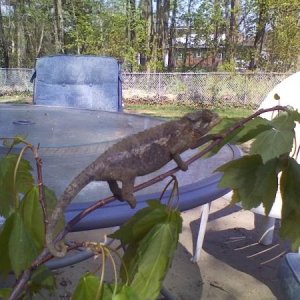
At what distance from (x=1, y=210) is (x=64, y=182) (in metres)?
0.75

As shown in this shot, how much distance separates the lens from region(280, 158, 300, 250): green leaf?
644 millimetres

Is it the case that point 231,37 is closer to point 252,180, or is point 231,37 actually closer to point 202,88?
point 202,88

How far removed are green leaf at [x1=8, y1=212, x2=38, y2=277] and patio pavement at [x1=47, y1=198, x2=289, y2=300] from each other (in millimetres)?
2088

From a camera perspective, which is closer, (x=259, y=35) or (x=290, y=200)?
(x=290, y=200)

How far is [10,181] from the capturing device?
0.68m

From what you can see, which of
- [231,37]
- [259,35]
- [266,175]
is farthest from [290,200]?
[231,37]

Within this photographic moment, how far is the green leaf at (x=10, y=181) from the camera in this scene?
26.4 inches

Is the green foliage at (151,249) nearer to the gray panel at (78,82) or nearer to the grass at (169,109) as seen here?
the gray panel at (78,82)

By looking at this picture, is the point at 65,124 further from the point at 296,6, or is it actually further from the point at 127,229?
the point at 296,6

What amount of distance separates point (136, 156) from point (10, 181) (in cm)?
22

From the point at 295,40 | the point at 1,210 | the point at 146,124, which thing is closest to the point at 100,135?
the point at 146,124

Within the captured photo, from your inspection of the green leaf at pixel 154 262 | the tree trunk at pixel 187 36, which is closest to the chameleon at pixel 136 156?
the green leaf at pixel 154 262

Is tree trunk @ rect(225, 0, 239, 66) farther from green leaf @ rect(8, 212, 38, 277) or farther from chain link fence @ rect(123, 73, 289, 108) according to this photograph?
green leaf @ rect(8, 212, 38, 277)

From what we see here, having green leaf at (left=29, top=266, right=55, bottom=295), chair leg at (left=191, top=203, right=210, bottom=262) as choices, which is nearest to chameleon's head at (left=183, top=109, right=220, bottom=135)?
green leaf at (left=29, top=266, right=55, bottom=295)
